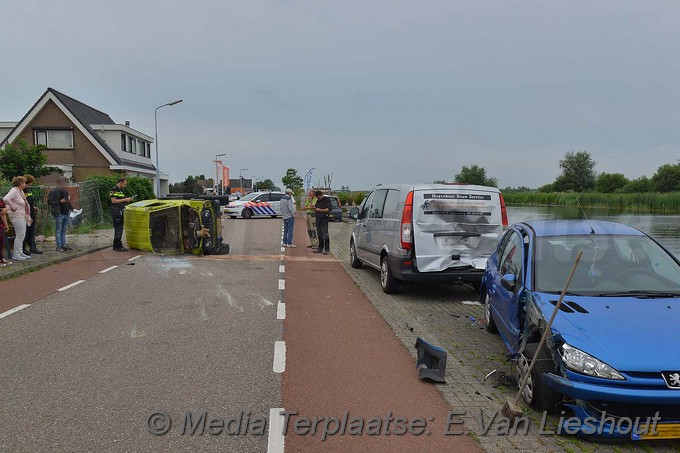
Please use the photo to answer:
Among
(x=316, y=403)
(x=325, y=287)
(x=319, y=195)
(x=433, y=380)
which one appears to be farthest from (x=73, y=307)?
(x=319, y=195)

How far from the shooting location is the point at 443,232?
28.4 ft

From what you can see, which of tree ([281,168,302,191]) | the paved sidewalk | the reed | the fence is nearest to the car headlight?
the reed

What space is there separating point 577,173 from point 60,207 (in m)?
11.8

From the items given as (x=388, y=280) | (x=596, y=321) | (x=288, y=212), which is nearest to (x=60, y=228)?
(x=288, y=212)

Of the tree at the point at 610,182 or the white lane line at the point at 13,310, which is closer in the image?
the white lane line at the point at 13,310

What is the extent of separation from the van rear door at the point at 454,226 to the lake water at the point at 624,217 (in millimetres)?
486

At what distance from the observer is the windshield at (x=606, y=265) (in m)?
4.98

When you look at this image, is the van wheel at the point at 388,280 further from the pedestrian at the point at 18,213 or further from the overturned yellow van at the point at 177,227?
the pedestrian at the point at 18,213

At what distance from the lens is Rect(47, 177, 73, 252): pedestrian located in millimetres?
13281

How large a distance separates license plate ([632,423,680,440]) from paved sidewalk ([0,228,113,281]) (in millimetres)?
10474

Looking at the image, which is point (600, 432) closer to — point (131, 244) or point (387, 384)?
point (387, 384)

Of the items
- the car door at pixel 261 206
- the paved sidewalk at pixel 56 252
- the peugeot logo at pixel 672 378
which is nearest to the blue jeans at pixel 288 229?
the paved sidewalk at pixel 56 252

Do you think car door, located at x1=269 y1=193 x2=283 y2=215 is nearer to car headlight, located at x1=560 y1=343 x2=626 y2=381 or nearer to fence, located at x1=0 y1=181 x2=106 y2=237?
fence, located at x1=0 y1=181 x2=106 y2=237

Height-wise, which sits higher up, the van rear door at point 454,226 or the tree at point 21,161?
the tree at point 21,161
